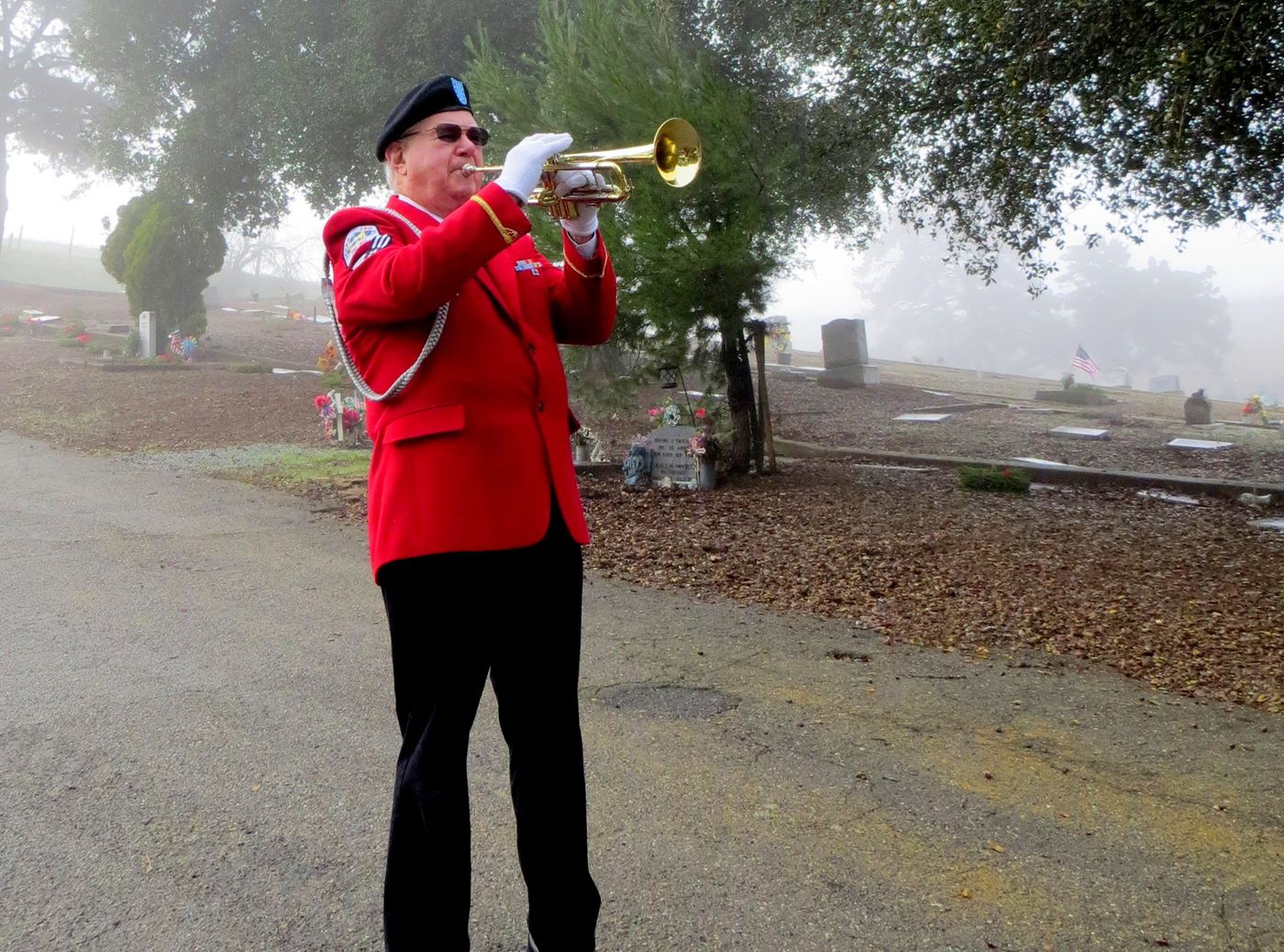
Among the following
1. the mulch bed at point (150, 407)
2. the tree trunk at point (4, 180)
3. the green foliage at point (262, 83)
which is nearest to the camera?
the mulch bed at point (150, 407)

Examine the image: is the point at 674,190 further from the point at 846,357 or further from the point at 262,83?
the point at 846,357

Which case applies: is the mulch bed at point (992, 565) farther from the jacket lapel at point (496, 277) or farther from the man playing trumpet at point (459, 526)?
the jacket lapel at point (496, 277)

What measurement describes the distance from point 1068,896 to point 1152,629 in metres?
3.24

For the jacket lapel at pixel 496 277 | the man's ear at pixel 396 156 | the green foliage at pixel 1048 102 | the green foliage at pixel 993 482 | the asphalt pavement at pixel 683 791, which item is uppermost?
the green foliage at pixel 1048 102

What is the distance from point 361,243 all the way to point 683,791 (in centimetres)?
215

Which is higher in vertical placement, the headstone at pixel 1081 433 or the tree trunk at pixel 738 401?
the tree trunk at pixel 738 401

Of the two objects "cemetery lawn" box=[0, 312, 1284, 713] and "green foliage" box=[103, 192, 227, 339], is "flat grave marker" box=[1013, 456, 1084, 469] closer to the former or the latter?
"cemetery lawn" box=[0, 312, 1284, 713]

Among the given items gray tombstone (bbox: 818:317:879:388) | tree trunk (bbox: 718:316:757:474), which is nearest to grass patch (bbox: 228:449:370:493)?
tree trunk (bbox: 718:316:757:474)

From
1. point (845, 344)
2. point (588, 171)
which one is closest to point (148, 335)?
point (845, 344)

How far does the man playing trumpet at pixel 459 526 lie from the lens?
233cm

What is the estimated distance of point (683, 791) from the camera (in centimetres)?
371

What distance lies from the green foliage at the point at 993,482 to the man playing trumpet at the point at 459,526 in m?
8.53

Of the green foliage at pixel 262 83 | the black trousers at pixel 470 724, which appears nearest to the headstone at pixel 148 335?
the green foliage at pixel 262 83

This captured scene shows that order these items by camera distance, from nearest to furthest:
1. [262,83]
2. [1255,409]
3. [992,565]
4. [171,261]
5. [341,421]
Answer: [992,565] → [341,421] → [262,83] → [1255,409] → [171,261]
